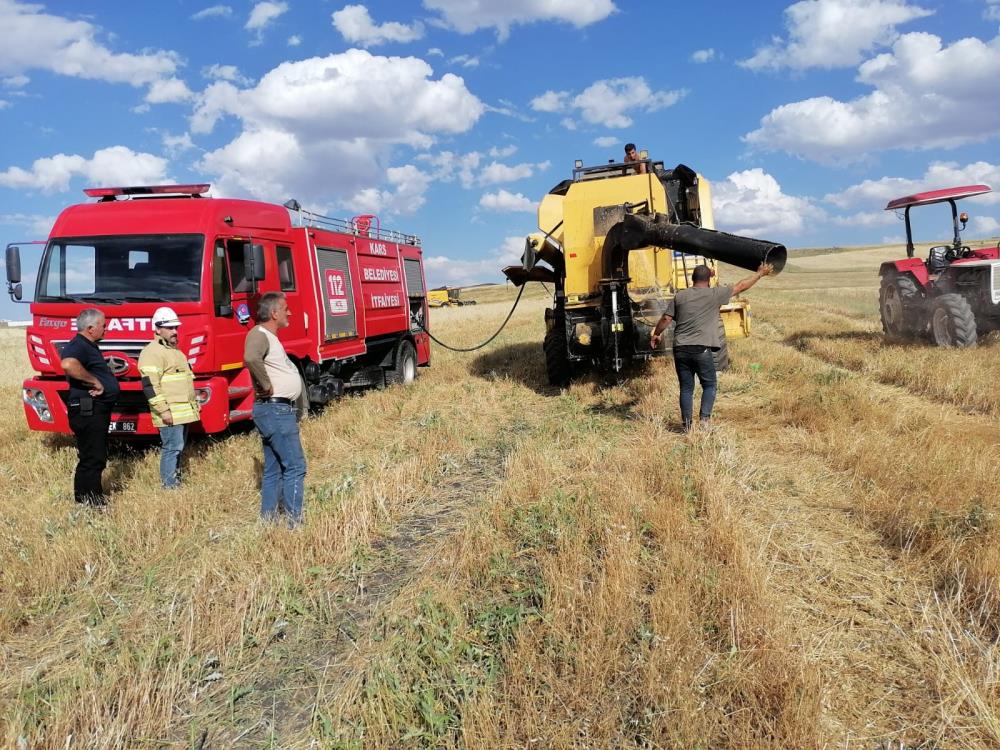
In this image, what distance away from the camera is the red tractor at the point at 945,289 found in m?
10.4

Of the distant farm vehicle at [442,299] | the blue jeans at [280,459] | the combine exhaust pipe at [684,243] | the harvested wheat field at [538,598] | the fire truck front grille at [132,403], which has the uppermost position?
the distant farm vehicle at [442,299]

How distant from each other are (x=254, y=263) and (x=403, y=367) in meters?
5.32

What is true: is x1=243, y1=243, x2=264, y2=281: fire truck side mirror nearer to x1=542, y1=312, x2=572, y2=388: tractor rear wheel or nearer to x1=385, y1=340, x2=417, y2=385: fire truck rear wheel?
x1=542, y1=312, x2=572, y2=388: tractor rear wheel

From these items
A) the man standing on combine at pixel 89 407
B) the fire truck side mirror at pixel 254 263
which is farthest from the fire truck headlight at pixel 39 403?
the fire truck side mirror at pixel 254 263

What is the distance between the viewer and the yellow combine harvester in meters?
8.55

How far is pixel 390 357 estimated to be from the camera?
12117mm

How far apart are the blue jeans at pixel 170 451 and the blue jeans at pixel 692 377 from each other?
4761mm

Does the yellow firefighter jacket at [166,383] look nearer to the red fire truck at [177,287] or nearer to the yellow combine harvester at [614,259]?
the red fire truck at [177,287]

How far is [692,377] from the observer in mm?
6680

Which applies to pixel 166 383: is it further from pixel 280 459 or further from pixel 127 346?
pixel 280 459

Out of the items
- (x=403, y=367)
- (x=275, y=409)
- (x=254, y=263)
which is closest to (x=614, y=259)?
(x=254, y=263)

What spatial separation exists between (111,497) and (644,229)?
6.14 metres

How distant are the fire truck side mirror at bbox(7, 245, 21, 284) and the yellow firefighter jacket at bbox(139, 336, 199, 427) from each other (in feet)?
9.07

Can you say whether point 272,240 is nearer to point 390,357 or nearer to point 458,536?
point 390,357
